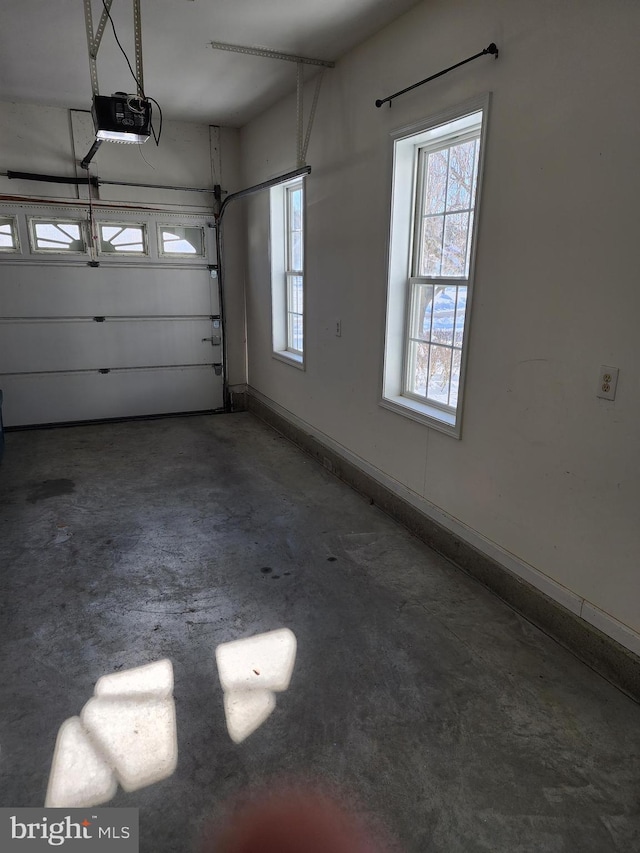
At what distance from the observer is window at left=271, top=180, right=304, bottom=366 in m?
5.07

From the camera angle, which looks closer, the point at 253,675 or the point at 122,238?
the point at 253,675

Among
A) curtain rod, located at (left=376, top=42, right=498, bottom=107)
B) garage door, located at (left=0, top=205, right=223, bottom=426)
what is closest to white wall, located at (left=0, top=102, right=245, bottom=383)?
garage door, located at (left=0, top=205, right=223, bottom=426)

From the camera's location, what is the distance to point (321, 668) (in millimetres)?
2248

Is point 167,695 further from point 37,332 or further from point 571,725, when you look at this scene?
point 37,332

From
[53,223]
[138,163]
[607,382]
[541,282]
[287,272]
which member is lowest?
[607,382]

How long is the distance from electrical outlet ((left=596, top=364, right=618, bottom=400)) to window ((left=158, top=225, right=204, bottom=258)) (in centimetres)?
496

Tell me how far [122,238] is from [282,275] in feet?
5.99

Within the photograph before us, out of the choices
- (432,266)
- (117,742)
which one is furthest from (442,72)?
(117,742)

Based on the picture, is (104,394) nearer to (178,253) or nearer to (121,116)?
(178,253)

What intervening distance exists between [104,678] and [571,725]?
185 centimetres

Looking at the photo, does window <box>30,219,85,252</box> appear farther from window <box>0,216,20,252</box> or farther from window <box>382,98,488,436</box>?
window <box>382,98,488,436</box>

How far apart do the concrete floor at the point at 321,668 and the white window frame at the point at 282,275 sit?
78.7 inches

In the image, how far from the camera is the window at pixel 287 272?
200 inches

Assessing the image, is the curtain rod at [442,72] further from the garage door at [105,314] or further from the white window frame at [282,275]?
the garage door at [105,314]
